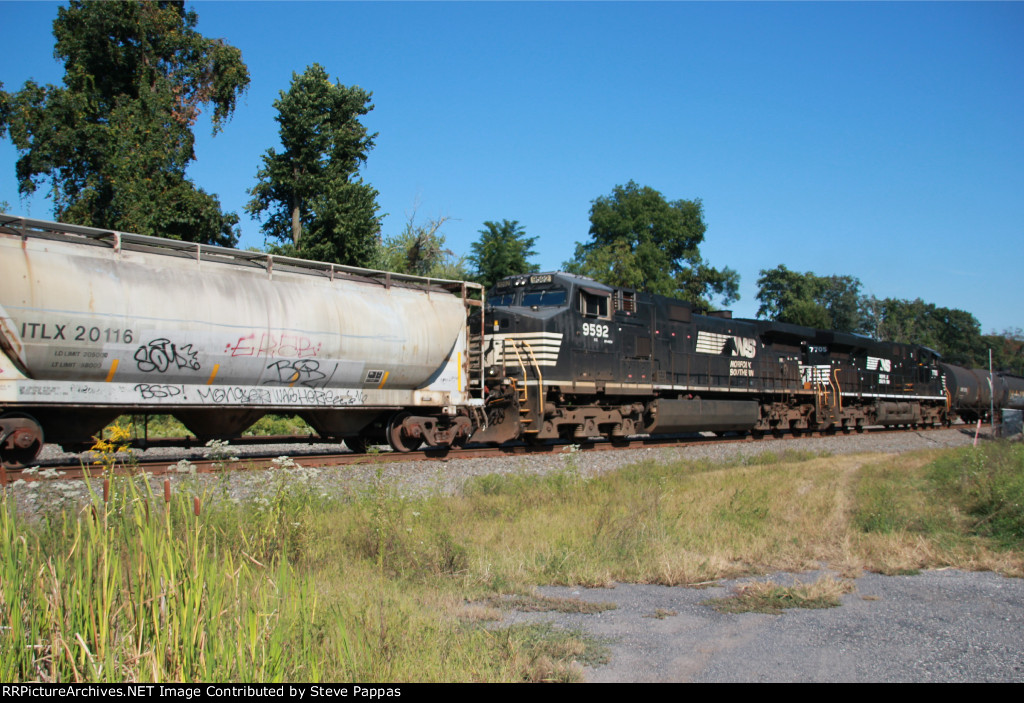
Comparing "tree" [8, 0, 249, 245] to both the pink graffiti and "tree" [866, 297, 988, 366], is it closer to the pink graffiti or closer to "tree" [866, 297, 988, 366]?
the pink graffiti

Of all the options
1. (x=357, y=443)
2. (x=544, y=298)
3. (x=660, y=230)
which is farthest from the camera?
(x=660, y=230)

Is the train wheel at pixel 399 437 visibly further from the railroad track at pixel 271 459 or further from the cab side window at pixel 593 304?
the cab side window at pixel 593 304

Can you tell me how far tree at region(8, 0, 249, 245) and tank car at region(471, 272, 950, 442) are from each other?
16.3m

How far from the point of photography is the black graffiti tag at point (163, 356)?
10.7m

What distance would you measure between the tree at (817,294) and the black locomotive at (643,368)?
70.0m

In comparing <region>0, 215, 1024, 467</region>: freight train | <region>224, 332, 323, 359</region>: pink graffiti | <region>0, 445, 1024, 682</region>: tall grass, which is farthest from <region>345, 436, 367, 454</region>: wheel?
<region>0, 445, 1024, 682</region>: tall grass

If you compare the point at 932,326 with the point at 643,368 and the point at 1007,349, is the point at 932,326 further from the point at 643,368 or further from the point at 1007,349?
the point at 643,368

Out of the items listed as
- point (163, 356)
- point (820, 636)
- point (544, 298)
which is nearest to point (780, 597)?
point (820, 636)

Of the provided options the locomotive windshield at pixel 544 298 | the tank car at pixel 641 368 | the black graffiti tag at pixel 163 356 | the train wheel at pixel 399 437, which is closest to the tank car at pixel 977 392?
the tank car at pixel 641 368

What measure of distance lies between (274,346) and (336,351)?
1.15 metres

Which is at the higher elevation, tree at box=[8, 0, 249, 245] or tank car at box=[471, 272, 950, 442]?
tree at box=[8, 0, 249, 245]

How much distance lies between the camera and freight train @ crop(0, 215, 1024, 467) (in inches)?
395
